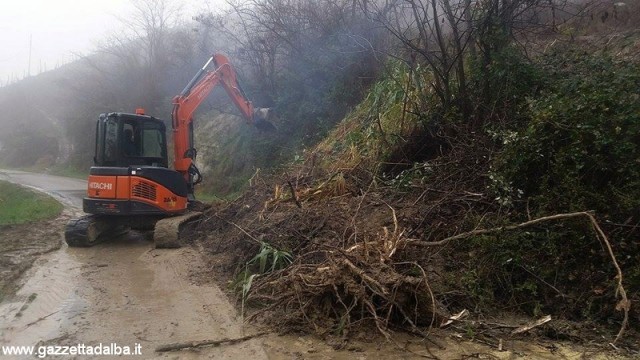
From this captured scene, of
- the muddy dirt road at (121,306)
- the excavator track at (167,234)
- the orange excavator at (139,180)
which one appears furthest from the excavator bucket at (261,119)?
the muddy dirt road at (121,306)

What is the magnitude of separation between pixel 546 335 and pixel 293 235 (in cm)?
348

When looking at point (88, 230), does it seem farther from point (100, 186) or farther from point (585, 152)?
point (585, 152)

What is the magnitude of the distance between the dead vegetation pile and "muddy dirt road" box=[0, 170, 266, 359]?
49 centimetres

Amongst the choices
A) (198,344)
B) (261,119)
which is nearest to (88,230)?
(198,344)

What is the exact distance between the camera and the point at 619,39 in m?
9.65

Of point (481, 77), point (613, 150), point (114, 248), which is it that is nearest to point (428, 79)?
point (481, 77)

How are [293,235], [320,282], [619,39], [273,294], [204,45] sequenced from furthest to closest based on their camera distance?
[204,45] → [619,39] → [293,235] → [273,294] → [320,282]

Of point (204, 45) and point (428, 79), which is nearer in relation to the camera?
point (428, 79)

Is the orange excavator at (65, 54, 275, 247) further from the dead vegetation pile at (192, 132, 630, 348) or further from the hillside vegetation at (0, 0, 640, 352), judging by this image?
the dead vegetation pile at (192, 132, 630, 348)

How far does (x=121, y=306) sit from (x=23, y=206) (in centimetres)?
1146

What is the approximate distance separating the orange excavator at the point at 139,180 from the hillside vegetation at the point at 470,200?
799 millimetres

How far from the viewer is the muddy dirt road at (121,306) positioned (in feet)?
16.7

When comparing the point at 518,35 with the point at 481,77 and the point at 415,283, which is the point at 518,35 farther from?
the point at 415,283

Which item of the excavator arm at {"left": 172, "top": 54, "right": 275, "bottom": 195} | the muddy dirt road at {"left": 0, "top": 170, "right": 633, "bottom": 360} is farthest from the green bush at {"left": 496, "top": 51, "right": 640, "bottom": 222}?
the excavator arm at {"left": 172, "top": 54, "right": 275, "bottom": 195}
